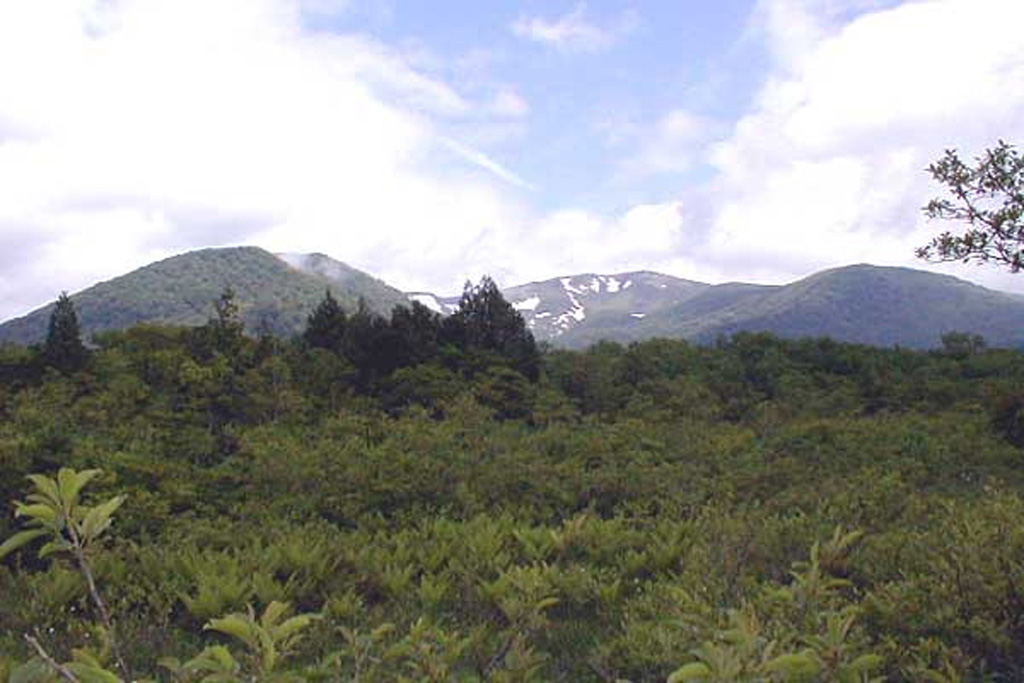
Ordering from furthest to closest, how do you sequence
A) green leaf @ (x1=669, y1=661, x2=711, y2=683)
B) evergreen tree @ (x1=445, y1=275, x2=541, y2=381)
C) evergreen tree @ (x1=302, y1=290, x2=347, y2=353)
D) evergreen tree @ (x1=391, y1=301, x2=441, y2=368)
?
1. evergreen tree @ (x1=302, y1=290, x2=347, y2=353)
2. evergreen tree @ (x1=445, y1=275, x2=541, y2=381)
3. evergreen tree @ (x1=391, y1=301, x2=441, y2=368)
4. green leaf @ (x1=669, y1=661, x2=711, y2=683)

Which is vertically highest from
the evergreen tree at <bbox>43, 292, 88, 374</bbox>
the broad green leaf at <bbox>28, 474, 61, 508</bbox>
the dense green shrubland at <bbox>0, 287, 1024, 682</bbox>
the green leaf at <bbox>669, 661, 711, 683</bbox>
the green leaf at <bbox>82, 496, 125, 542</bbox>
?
the evergreen tree at <bbox>43, 292, 88, 374</bbox>

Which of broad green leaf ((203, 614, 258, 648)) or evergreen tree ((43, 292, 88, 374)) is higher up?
evergreen tree ((43, 292, 88, 374))

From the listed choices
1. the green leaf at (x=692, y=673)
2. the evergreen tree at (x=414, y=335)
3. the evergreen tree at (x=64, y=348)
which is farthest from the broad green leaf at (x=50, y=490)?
the evergreen tree at (x=414, y=335)

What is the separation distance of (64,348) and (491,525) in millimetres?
14129

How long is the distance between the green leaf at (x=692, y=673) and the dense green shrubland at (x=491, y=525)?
39 millimetres

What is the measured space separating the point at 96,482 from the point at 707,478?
7.48 meters

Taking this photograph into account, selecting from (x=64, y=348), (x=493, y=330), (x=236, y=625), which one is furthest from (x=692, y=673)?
(x=493, y=330)

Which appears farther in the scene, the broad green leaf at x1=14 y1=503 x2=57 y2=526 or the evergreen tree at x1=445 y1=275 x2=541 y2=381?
the evergreen tree at x1=445 y1=275 x2=541 y2=381

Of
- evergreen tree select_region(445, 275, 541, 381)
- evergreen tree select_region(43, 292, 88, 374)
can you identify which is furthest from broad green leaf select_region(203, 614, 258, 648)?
evergreen tree select_region(445, 275, 541, 381)

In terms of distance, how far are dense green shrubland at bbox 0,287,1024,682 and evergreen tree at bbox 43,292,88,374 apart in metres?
0.39

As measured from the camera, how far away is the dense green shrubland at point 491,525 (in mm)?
3930

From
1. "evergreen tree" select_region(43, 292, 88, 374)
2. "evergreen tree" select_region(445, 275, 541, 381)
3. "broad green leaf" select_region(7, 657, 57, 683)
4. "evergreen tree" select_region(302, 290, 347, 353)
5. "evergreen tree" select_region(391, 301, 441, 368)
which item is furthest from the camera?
"evergreen tree" select_region(302, 290, 347, 353)

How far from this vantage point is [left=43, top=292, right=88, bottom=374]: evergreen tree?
17.5m

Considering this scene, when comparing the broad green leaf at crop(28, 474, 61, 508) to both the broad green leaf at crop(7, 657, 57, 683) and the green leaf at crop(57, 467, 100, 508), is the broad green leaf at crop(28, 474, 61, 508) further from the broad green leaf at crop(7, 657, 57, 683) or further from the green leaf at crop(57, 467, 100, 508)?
the broad green leaf at crop(7, 657, 57, 683)
